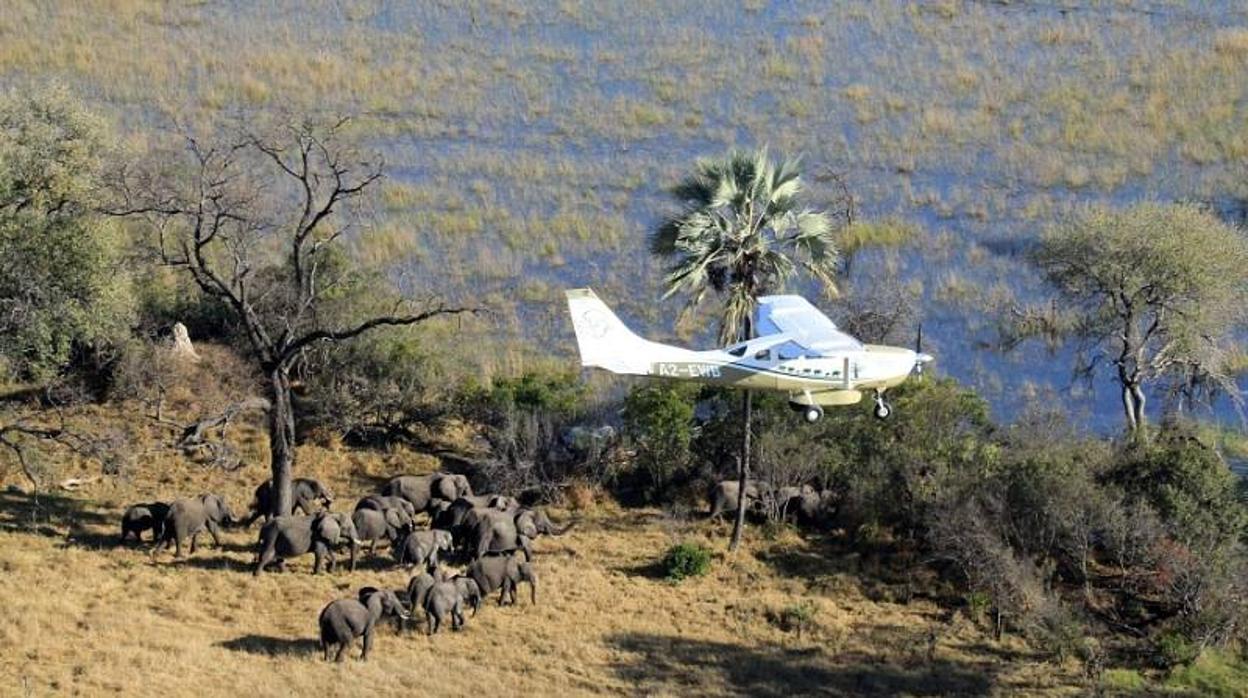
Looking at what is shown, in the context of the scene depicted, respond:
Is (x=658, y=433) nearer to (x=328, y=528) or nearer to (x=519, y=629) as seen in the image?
(x=519, y=629)

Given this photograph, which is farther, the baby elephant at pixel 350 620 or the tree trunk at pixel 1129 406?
the tree trunk at pixel 1129 406

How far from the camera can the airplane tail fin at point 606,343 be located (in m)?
34.0

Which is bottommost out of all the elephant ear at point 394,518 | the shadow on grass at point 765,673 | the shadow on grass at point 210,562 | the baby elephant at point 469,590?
the shadow on grass at point 765,673

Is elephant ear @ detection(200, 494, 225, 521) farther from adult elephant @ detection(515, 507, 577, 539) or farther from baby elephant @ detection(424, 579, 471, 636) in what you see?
adult elephant @ detection(515, 507, 577, 539)

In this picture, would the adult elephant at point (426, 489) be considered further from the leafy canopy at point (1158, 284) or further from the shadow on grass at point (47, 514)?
the leafy canopy at point (1158, 284)

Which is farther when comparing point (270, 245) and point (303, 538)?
point (270, 245)

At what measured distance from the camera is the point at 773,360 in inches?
1325

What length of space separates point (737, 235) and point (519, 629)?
992cm

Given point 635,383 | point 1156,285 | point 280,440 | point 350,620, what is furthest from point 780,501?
point 350,620

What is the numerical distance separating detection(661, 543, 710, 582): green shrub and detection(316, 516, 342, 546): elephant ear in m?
7.23

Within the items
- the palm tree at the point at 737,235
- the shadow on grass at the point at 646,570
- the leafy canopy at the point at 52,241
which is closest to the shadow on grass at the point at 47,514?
the leafy canopy at the point at 52,241

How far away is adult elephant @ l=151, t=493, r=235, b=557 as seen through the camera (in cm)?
3481

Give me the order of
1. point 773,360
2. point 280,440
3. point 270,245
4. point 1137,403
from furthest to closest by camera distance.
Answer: point 270,245
point 1137,403
point 280,440
point 773,360

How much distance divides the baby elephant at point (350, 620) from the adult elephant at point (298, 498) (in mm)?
6862
